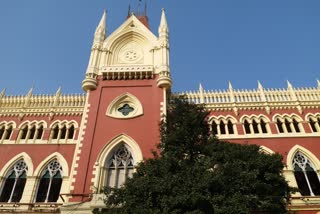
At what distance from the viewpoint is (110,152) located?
703 inches

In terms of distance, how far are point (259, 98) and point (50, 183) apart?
656 inches

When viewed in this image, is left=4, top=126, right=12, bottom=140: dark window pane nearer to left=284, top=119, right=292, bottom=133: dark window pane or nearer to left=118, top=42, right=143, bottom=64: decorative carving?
left=118, top=42, right=143, bottom=64: decorative carving

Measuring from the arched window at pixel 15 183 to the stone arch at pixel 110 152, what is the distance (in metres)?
5.96

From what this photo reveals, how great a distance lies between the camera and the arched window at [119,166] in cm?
1711

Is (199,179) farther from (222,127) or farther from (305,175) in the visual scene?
(305,175)

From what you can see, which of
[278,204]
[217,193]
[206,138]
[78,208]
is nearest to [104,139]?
[78,208]

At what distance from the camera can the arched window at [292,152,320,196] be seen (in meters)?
18.4

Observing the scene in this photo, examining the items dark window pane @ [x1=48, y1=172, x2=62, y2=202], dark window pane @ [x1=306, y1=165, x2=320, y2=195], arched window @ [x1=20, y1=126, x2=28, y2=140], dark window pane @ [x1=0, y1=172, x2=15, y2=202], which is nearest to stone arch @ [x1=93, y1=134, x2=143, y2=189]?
dark window pane @ [x1=48, y1=172, x2=62, y2=202]

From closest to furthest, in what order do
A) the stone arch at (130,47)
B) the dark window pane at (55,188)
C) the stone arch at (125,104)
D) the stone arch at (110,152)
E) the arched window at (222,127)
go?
1. the stone arch at (110,152)
2. the dark window pane at (55,188)
3. the stone arch at (125,104)
4. the arched window at (222,127)
5. the stone arch at (130,47)

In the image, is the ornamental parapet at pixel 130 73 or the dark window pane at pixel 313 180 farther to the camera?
the ornamental parapet at pixel 130 73

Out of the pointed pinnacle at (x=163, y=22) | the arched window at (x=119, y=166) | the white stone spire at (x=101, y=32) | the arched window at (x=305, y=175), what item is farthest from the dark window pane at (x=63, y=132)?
the arched window at (x=305, y=175)

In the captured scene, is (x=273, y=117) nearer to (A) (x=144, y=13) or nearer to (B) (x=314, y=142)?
(B) (x=314, y=142)

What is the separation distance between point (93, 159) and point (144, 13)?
20.4m

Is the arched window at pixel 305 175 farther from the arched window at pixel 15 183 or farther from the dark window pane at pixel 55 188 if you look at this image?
the arched window at pixel 15 183
